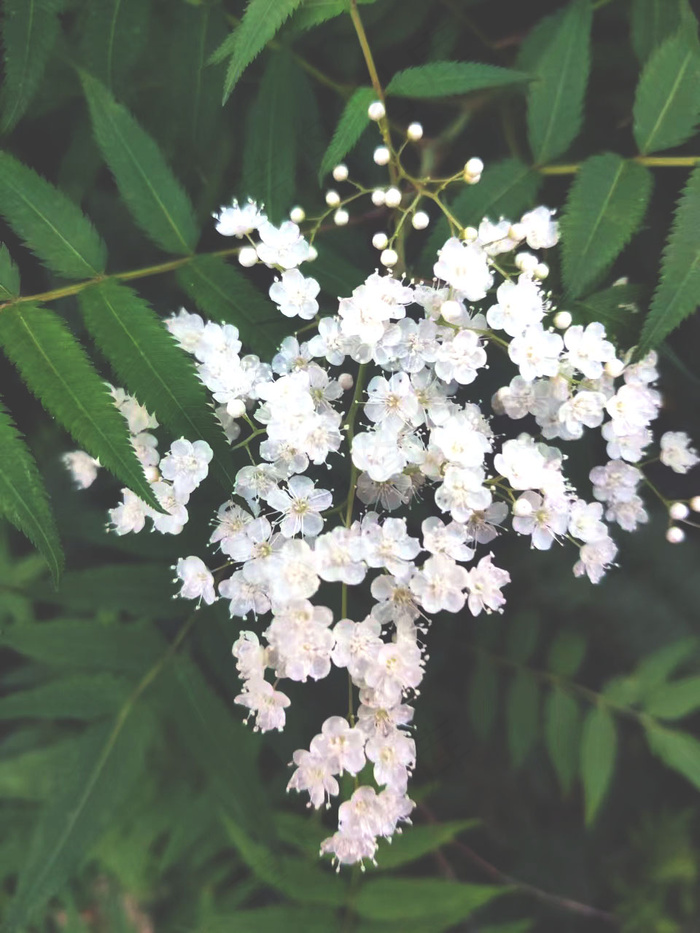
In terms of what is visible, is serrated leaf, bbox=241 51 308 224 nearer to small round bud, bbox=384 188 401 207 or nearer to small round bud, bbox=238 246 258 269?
small round bud, bbox=238 246 258 269

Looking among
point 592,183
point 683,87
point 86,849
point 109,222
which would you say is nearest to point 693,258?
point 592,183

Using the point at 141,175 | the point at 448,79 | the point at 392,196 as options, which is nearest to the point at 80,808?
the point at 141,175

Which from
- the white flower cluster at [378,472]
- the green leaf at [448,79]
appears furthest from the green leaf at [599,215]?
the green leaf at [448,79]

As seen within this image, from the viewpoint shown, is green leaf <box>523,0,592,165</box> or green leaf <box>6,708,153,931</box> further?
green leaf <box>6,708,153,931</box>

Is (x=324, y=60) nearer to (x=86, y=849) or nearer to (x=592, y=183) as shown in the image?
(x=592, y=183)

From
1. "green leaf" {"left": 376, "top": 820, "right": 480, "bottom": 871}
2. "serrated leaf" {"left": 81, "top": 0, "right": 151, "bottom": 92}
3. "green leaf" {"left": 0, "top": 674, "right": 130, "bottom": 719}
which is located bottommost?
"green leaf" {"left": 376, "top": 820, "right": 480, "bottom": 871}

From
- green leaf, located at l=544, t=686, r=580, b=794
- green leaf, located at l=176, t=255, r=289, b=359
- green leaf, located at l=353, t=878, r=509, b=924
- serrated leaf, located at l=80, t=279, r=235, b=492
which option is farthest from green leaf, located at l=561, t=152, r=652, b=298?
green leaf, located at l=353, t=878, r=509, b=924

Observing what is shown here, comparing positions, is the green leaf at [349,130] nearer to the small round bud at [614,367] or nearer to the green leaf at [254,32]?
the green leaf at [254,32]
